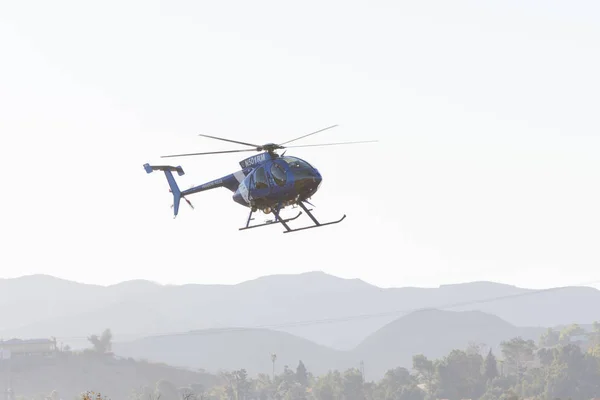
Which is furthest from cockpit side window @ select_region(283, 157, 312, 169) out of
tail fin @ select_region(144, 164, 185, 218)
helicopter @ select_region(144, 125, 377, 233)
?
tail fin @ select_region(144, 164, 185, 218)

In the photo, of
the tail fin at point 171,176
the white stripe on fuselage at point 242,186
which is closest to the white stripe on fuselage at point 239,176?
the white stripe on fuselage at point 242,186

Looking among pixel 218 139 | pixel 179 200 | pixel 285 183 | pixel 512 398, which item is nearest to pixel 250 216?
pixel 285 183

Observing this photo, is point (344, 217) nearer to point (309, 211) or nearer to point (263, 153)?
point (309, 211)

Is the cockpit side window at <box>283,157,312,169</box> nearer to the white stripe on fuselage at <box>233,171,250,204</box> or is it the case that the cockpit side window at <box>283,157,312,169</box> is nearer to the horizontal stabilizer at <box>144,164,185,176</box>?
the white stripe on fuselage at <box>233,171,250,204</box>

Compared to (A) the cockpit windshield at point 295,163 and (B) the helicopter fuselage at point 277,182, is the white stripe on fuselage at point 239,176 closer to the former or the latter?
(B) the helicopter fuselage at point 277,182

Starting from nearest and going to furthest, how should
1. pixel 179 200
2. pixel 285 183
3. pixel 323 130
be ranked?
pixel 323 130, pixel 285 183, pixel 179 200

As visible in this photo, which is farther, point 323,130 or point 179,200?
point 179,200

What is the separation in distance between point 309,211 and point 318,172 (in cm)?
228

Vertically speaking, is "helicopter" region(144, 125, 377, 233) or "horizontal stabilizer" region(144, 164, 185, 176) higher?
"horizontal stabilizer" region(144, 164, 185, 176)

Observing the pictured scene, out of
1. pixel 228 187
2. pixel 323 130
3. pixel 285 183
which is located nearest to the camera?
pixel 323 130

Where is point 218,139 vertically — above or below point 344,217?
above

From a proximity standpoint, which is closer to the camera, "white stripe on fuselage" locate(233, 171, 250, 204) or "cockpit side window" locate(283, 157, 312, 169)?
"cockpit side window" locate(283, 157, 312, 169)

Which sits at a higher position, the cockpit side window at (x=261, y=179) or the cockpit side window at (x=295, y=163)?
the cockpit side window at (x=295, y=163)

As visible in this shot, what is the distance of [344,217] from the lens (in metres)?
56.7
